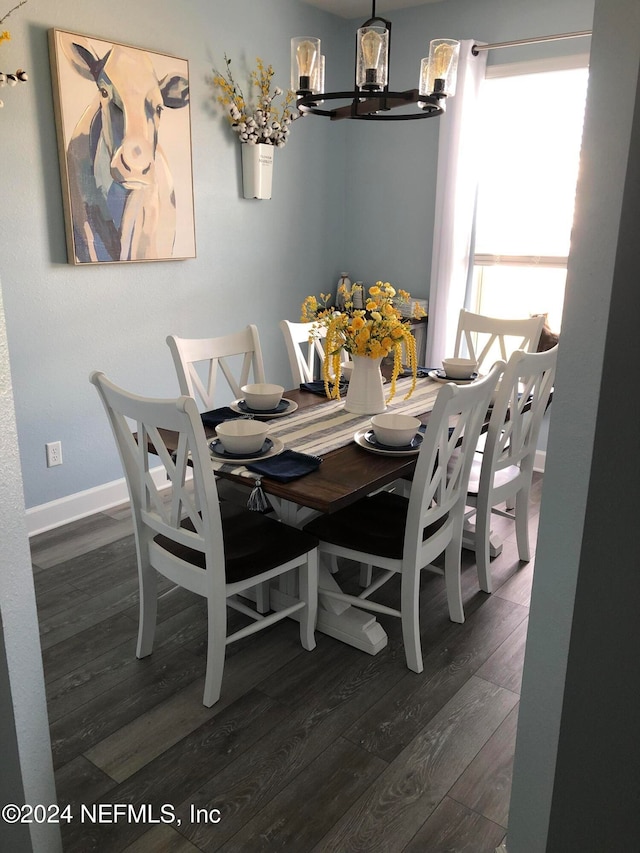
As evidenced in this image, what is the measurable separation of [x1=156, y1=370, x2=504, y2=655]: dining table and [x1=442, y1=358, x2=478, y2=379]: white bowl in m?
0.20

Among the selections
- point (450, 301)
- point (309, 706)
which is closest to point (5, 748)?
point (309, 706)

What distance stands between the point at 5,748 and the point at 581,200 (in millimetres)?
1497

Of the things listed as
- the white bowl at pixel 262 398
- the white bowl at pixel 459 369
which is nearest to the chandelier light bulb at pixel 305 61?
the white bowl at pixel 262 398

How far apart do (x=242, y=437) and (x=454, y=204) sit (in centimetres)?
261

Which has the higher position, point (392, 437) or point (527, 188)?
point (527, 188)

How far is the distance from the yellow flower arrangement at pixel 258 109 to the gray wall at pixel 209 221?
0.08m

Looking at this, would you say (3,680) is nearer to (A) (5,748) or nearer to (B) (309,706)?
(A) (5,748)

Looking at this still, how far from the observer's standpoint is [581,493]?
4.04 ft

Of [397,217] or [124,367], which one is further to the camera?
[397,217]

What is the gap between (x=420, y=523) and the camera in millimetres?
2188

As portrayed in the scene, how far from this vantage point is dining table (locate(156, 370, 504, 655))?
207 centimetres

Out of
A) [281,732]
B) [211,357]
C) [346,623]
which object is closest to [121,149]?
[211,357]

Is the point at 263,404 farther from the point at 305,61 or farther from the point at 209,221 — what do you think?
the point at 209,221

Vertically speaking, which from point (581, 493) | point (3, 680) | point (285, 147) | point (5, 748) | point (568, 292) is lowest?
point (5, 748)
